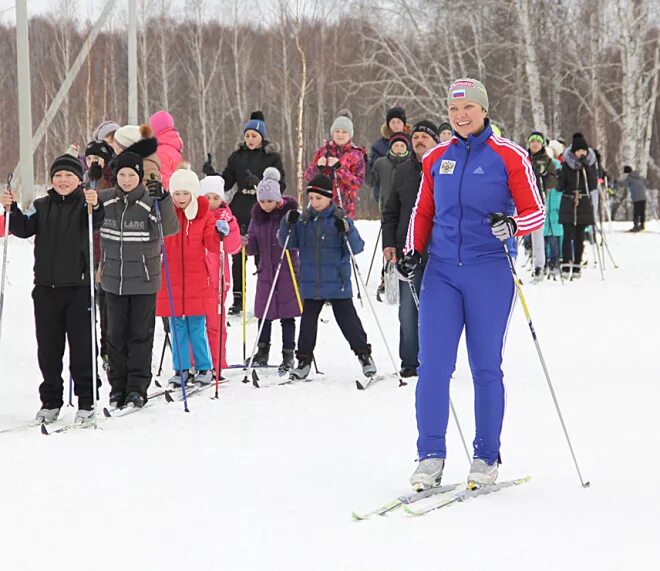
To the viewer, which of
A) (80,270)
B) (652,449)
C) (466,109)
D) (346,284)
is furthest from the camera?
(346,284)

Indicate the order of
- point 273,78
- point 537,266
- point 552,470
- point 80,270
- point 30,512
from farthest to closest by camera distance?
point 273,78 < point 537,266 < point 80,270 < point 552,470 < point 30,512

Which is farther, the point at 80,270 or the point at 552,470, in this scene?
the point at 80,270

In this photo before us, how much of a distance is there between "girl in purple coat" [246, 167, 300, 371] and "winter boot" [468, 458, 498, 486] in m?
3.76

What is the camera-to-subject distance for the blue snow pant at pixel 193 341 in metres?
7.46

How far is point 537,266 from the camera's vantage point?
13805 millimetres

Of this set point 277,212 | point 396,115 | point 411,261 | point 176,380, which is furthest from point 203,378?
point 396,115

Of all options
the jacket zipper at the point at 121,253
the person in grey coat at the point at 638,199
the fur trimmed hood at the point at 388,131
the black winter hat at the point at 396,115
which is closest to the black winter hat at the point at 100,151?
the jacket zipper at the point at 121,253

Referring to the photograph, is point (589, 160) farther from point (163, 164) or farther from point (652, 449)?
point (652, 449)

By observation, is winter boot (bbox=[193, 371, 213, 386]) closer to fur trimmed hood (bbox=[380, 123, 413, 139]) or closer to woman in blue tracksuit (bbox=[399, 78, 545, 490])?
woman in blue tracksuit (bbox=[399, 78, 545, 490])

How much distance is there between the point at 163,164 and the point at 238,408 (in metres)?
2.76

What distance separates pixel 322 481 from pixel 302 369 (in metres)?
2.95

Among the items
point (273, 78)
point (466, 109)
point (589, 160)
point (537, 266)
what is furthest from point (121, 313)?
point (273, 78)

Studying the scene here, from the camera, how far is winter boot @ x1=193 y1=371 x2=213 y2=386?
294 inches

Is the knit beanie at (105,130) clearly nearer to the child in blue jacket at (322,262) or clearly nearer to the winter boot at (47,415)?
the child in blue jacket at (322,262)
